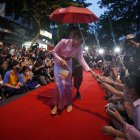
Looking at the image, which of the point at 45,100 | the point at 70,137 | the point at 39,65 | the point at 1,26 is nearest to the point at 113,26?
the point at 1,26

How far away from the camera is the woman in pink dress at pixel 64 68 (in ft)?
16.7

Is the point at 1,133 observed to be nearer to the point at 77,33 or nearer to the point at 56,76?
the point at 56,76

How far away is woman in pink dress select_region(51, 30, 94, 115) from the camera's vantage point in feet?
16.7

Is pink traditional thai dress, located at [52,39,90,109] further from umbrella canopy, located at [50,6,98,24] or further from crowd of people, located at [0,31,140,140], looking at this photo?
umbrella canopy, located at [50,6,98,24]

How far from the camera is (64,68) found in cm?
521

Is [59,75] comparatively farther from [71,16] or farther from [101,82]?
[71,16]

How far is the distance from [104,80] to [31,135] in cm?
150

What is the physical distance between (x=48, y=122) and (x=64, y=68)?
128 centimetres

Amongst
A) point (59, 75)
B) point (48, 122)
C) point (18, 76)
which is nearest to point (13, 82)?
A: point (18, 76)

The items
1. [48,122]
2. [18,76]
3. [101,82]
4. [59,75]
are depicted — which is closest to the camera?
[101,82]

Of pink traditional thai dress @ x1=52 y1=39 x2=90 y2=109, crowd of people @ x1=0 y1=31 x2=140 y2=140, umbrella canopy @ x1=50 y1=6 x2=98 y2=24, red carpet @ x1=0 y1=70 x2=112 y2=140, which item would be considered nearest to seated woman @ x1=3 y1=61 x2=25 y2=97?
A: crowd of people @ x1=0 y1=31 x2=140 y2=140

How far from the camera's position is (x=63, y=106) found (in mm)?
5160

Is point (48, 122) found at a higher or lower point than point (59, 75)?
lower

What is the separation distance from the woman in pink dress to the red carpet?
0.81 feet
